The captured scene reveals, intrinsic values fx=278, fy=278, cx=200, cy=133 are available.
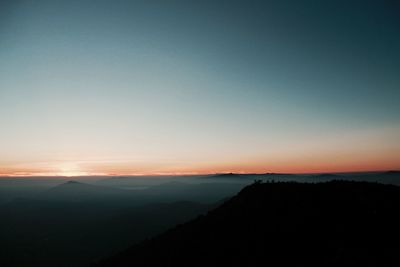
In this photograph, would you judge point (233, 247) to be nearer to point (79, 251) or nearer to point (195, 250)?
point (195, 250)

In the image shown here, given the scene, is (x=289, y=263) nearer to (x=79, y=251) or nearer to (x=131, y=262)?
(x=131, y=262)

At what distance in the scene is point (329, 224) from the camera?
24375mm

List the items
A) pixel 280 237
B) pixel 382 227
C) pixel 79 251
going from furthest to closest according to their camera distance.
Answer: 1. pixel 79 251
2. pixel 280 237
3. pixel 382 227

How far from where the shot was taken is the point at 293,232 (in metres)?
24.4

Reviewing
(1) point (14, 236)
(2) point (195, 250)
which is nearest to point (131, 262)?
(2) point (195, 250)

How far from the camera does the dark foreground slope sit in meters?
20.4

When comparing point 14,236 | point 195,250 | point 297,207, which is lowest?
point 14,236

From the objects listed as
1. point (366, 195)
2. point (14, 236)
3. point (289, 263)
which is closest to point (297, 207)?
point (366, 195)

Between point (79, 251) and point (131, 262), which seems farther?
point (79, 251)

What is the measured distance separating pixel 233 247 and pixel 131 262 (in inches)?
564

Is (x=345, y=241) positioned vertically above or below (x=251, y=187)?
below

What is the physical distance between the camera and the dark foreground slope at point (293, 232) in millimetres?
20359

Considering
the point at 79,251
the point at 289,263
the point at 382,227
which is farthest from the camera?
the point at 79,251

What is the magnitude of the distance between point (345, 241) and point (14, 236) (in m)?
194
